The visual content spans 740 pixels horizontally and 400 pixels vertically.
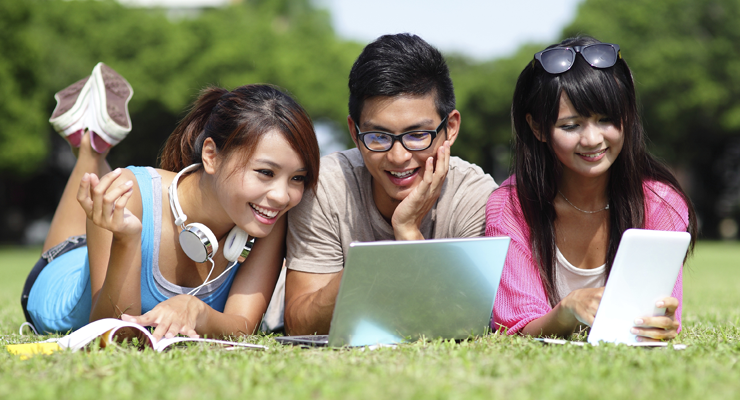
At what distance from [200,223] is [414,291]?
1.50 meters

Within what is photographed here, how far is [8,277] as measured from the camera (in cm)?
1138

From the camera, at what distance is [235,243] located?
12.8ft

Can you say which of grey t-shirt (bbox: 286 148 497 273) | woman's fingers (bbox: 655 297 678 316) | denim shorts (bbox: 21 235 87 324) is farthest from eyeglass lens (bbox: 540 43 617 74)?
denim shorts (bbox: 21 235 87 324)

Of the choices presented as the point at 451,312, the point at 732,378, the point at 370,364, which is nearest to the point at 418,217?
the point at 451,312

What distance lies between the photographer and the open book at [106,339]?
3014mm

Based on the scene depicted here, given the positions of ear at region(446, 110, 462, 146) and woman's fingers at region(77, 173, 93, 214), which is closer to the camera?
woman's fingers at region(77, 173, 93, 214)

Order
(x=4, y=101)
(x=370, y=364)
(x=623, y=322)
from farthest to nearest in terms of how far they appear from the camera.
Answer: (x=4, y=101)
(x=623, y=322)
(x=370, y=364)

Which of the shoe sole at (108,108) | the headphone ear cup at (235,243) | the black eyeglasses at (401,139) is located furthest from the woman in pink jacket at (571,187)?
the shoe sole at (108,108)

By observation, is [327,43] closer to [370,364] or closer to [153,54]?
[153,54]

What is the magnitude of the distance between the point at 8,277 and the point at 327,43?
20.0m

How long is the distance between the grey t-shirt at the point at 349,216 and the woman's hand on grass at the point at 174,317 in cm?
79

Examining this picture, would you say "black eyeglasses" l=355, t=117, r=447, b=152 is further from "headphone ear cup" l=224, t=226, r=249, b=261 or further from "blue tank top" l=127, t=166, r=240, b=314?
"blue tank top" l=127, t=166, r=240, b=314

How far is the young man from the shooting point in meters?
3.89

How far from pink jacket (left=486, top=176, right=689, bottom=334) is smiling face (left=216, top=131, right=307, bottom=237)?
1.22 m
